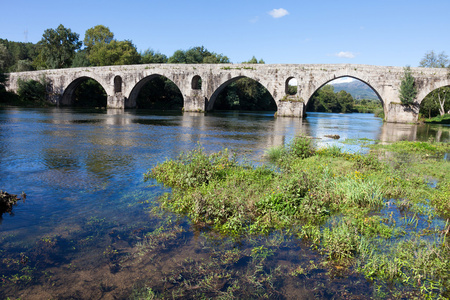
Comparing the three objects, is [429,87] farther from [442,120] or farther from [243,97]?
[243,97]

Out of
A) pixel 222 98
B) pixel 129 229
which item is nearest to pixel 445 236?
pixel 129 229

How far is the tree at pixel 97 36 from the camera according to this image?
66750 mm

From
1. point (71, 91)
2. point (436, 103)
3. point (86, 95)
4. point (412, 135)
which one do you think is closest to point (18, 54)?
point (86, 95)

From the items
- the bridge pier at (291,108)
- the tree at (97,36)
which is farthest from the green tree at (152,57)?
Answer: the bridge pier at (291,108)

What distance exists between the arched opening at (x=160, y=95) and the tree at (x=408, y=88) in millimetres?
33646

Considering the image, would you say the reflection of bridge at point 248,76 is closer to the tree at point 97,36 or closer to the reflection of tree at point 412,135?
Answer: the reflection of tree at point 412,135

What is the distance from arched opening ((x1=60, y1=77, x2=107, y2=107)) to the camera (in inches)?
1928

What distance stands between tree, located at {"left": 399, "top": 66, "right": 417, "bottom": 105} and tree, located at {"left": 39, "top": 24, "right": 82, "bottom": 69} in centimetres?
5904

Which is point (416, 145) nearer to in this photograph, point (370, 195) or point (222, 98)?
point (370, 195)

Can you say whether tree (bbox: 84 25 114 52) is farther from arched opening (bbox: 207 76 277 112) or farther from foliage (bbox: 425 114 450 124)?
foliage (bbox: 425 114 450 124)

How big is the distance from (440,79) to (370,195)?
29999 millimetres

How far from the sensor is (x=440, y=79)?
97.0 ft

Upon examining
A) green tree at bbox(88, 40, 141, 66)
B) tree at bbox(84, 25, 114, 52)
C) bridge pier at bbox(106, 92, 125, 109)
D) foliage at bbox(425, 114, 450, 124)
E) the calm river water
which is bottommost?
the calm river water

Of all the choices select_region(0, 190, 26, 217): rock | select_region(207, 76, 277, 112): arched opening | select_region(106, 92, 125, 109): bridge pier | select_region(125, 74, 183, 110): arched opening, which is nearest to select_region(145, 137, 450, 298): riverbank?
select_region(0, 190, 26, 217): rock
